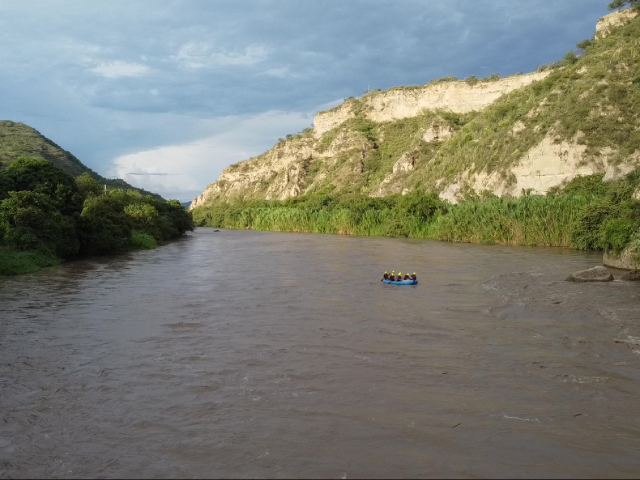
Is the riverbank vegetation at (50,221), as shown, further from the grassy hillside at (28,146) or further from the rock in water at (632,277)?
the grassy hillside at (28,146)

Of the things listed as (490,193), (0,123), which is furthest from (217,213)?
(490,193)

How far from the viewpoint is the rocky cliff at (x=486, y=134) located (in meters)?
51.2

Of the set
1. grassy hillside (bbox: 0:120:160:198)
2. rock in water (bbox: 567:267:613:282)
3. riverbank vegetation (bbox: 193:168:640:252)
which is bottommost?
rock in water (bbox: 567:267:613:282)

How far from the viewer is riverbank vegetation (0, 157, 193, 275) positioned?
28062 millimetres

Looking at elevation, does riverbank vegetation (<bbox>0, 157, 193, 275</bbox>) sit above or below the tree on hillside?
below

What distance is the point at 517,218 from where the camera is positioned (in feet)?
134

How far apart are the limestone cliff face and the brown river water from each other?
278 ft

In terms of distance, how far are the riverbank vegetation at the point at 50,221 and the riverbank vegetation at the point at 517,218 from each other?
2596 cm

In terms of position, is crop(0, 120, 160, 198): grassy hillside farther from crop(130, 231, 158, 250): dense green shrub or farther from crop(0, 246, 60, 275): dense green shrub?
crop(0, 246, 60, 275): dense green shrub

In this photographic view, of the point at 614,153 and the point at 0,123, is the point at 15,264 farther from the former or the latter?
the point at 0,123

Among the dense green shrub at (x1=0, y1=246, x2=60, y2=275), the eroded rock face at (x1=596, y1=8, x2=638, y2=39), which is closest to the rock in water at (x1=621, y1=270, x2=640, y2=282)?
the dense green shrub at (x1=0, y1=246, x2=60, y2=275)

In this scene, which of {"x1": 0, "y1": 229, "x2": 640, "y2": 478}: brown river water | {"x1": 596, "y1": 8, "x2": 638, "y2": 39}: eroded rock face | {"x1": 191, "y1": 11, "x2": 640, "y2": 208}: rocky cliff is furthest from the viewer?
{"x1": 596, "y1": 8, "x2": 638, "y2": 39}: eroded rock face

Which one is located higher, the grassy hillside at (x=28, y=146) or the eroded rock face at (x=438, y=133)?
the eroded rock face at (x=438, y=133)

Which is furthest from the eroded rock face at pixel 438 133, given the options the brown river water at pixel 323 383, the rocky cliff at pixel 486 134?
the brown river water at pixel 323 383
